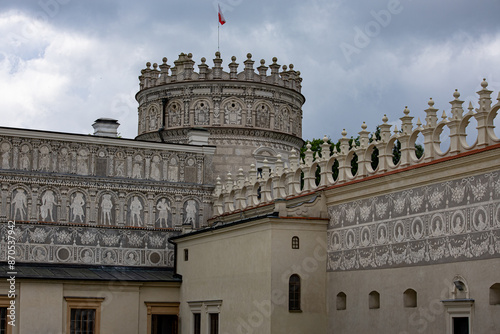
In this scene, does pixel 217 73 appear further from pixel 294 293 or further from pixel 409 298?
pixel 409 298

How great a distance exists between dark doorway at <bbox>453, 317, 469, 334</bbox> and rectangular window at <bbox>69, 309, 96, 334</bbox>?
52.5 feet

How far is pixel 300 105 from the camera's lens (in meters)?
45.5

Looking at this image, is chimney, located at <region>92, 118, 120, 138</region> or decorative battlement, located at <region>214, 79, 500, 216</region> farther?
chimney, located at <region>92, 118, 120, 138</region>

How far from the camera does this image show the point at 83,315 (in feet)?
113

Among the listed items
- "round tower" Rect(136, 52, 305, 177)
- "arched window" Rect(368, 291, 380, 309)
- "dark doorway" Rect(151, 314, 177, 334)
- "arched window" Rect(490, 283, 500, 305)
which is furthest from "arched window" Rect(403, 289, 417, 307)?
"round tower" Rect(136, 52, 305, 177)

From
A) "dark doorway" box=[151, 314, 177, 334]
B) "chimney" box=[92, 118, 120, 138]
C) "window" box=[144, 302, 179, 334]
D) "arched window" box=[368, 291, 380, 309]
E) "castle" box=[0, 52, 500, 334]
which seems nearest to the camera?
"castle" box=[0, 52, 500, 334]

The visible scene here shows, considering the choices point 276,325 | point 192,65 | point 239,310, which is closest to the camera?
point 276,325

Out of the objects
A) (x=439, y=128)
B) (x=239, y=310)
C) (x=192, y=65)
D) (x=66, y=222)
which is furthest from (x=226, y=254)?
(x=192, y=65)

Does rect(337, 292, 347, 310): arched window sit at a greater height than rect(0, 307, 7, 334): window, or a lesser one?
greater

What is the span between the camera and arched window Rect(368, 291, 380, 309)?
2689cm

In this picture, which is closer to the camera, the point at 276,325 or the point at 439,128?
the point at 439,128

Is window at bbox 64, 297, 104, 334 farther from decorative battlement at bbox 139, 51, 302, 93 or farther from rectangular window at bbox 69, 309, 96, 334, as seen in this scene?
decorative battlement at bbox 139, 51, 302, 93

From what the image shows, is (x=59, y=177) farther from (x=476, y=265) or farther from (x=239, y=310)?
(x=476, y=265)

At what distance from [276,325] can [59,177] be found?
12390 millimetres
